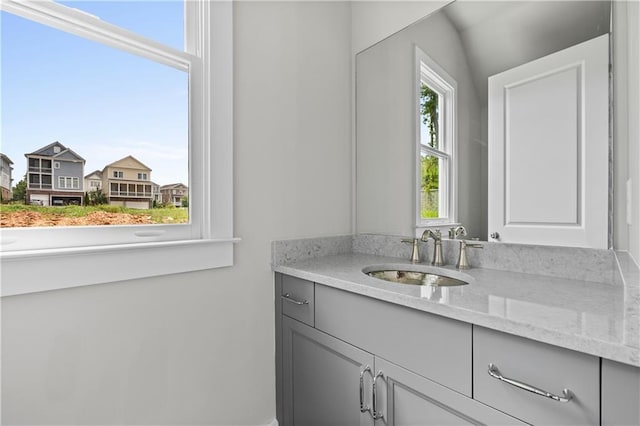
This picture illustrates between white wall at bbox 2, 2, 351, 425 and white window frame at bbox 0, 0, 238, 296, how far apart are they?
5 centimetres

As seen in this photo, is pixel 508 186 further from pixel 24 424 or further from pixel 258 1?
pixel 24 424

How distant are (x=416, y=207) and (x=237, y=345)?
103 cm

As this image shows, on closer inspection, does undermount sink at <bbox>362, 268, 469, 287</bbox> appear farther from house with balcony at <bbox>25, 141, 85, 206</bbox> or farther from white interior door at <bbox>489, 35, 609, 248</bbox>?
house with balcony at <bbox>25, 141, 85, 206</bbox>

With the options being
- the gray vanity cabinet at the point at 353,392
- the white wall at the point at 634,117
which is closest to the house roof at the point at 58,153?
the gray vanity cabinet at the point at 353,392

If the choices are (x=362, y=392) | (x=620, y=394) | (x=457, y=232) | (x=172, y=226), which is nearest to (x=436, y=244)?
(x=457, y=232)

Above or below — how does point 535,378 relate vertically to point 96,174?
below

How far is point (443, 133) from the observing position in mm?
1479

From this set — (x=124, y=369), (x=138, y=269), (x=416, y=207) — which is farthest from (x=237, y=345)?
(x=416, y=207)

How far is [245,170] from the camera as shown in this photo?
4.50 feet

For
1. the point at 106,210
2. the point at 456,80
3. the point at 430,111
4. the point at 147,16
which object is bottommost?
the point at 106,210

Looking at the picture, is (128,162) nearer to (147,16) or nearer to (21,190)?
(21,190)

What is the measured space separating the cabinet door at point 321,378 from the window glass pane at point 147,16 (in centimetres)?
121

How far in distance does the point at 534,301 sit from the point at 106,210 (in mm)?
1318

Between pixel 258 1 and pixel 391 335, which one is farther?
pixel 258 1
